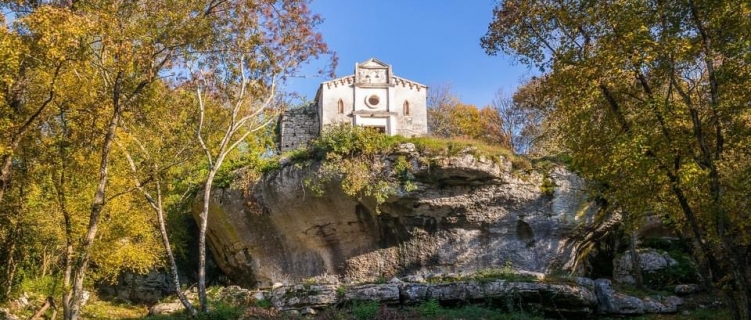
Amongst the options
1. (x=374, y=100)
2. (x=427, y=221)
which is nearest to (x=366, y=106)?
(x=374, y=100)

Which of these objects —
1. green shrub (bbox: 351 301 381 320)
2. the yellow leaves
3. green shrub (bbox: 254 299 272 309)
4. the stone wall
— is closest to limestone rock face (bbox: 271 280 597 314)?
green shrub (bbox: 254 299 272 309)

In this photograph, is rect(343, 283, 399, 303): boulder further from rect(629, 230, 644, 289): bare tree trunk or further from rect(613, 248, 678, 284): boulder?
rect(613, 248, 678, 284): boulder

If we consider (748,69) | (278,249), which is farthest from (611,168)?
(278,249)

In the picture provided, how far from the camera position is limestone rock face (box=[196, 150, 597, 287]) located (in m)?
20.9

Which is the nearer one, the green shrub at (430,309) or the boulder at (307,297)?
the green shrub at (430,309)

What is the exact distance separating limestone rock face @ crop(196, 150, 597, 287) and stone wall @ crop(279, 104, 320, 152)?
42.4ft

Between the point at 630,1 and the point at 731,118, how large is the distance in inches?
107

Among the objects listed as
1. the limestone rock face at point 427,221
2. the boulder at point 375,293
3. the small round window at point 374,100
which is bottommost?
the boulder at point 375,293

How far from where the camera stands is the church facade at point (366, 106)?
35625 millimetres

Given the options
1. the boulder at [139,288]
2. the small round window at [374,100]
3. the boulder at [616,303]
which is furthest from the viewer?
the small round window at [374,100]

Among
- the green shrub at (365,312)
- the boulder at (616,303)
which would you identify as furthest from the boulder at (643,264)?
the green shrub at (365,312)

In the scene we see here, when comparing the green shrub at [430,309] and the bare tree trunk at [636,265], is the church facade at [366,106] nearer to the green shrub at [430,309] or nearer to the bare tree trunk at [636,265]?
the bare tree trunk at [636,265]

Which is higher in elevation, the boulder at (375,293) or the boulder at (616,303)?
the boulder at (375,293)

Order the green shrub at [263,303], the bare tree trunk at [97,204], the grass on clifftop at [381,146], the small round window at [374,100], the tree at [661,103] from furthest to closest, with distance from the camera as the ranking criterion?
the small round window at [374,100], the grass on clifftop at [381,146], the green shrub at [263,303], the bare tree trunk at [97,204], the tree at [661,103]
